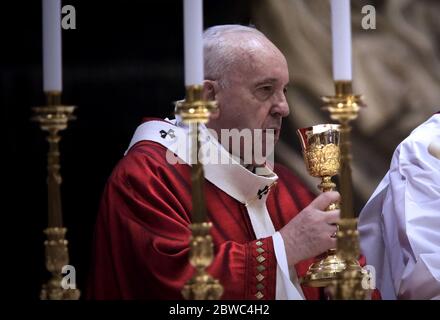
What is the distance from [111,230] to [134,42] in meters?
0.86

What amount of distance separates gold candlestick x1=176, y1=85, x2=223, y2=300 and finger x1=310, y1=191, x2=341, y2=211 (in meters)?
0.59

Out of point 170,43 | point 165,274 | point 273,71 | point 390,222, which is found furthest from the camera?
point 170,43

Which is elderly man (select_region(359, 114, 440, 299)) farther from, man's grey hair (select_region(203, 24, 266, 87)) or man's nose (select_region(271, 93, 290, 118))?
man's grey hair (select_region(203, 24, 266, 87))

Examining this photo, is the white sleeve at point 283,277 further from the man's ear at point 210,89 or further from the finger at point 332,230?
the man's ear at point 210,89

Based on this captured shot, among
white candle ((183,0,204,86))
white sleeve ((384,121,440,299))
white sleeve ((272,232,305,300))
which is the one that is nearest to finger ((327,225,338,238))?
white sleeve ((272,232,305,300))

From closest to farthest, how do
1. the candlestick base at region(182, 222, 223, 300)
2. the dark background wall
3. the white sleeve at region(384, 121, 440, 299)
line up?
the candlestick base at region(182, 222, 223, 300)
the white sleeve at region(384, 121, 440, 299)
the dark background wall

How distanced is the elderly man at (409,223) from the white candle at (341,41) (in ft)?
3.15

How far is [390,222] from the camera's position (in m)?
3.34

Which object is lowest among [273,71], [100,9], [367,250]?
[367,250]

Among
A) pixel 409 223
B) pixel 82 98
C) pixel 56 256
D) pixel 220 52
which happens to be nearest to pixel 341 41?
pixel 56 256

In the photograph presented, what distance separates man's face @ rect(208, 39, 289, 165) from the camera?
10.3 feet

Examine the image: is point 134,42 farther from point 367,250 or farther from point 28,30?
point 367,250

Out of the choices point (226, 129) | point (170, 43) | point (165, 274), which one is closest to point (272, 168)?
point (226, 129)

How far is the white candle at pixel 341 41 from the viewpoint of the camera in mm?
2303
